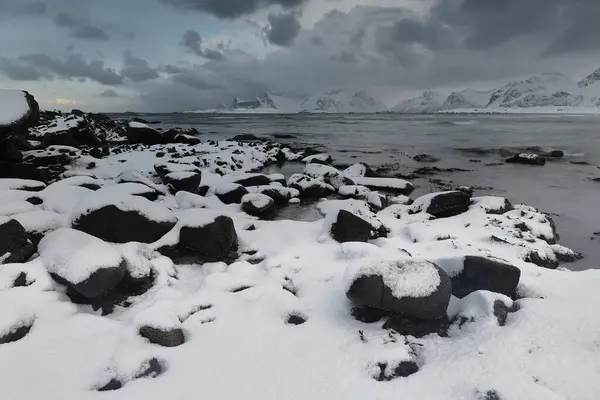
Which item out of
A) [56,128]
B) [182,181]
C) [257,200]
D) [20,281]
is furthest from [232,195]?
[56,128]

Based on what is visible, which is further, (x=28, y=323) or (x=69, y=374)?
(x=28, y=323)

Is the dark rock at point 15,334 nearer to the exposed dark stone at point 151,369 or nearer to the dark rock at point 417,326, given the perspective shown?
the exposed dark stone at point 151,369

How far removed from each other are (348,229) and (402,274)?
351 centimetres

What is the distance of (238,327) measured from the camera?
616cm

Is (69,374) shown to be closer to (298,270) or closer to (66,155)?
(298,270)

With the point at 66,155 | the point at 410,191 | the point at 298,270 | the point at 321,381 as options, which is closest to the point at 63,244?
the point at 298,270

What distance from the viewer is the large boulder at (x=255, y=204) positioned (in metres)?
12.7

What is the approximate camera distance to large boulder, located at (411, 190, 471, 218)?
12633mm

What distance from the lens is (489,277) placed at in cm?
688

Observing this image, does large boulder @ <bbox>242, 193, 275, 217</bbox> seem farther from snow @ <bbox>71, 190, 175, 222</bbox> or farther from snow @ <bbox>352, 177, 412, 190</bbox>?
snow @ <bbox>352, 177, 412, 190</bbox>

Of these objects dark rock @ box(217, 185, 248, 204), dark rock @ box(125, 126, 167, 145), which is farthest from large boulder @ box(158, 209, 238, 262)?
Result: dark rock @ box(125, 126, 167, 145)

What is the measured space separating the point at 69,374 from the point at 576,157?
32584mm

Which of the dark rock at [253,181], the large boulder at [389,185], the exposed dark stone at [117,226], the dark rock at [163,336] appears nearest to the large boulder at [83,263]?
the exposed dark stone at [117,226]

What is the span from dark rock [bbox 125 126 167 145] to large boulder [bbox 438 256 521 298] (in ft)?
96.2
